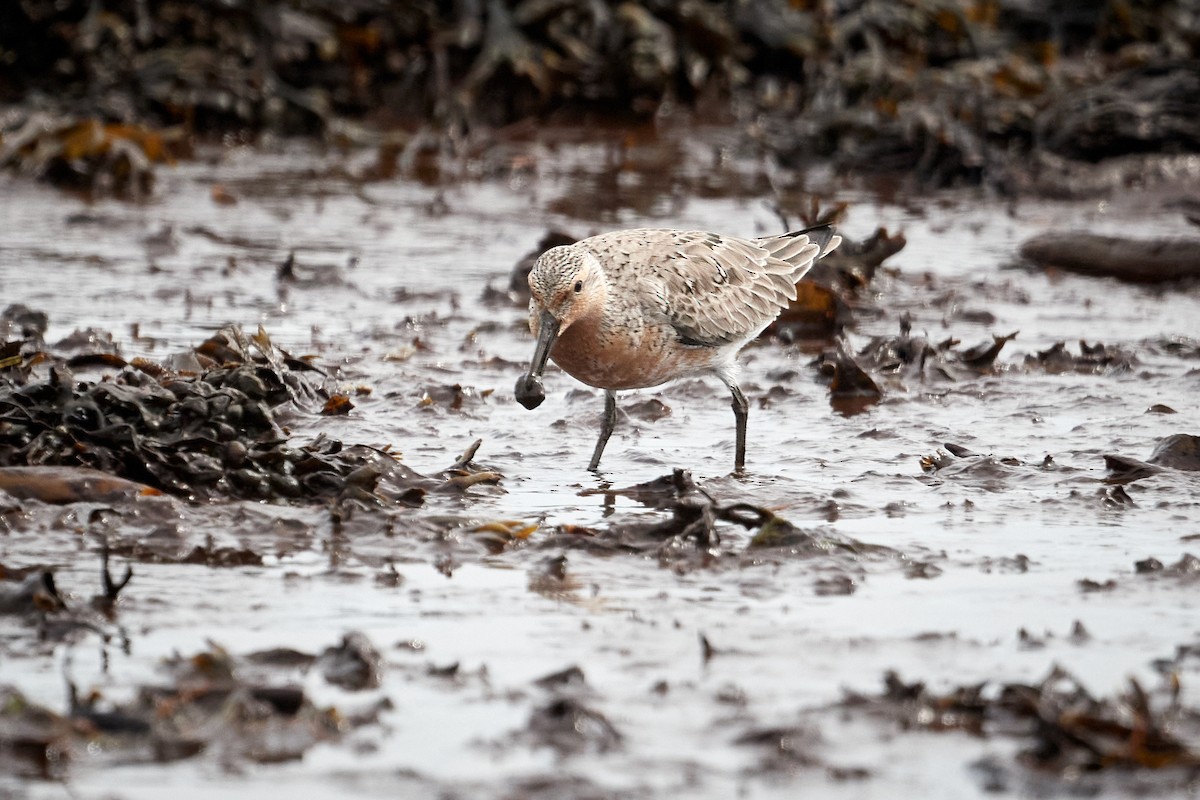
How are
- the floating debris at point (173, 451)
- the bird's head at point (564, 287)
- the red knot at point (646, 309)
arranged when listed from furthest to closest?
the red knot at point (646, 309) → the bird's head at point (564, 287) → the floating debris at point (173, 451)

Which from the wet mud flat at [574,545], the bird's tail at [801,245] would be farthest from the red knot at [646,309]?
the wet mud flat at [574,545]

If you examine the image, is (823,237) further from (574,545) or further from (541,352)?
(574,545)

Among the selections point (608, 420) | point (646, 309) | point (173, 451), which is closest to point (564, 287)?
point (646, 309)

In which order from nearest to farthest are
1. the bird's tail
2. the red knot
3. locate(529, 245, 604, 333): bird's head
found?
1. locate(529, 245, 604, 333): bird's head
2. the red knot
3. the bird's tail

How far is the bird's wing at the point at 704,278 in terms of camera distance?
6.86 metres

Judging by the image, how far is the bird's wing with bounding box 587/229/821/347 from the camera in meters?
6.86

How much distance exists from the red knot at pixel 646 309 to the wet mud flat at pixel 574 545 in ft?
1.30

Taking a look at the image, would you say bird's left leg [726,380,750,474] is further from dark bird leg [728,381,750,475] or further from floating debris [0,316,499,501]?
floating debris [0,316,499,501]

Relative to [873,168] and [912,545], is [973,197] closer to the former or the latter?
[873,168]

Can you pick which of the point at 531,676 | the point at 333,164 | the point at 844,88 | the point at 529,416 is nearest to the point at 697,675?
the point at 531,676

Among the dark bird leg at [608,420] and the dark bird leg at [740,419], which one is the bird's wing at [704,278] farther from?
the dark bird leg at [608,420]

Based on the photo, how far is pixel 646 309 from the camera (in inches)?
266

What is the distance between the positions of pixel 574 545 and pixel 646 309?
1477 mm

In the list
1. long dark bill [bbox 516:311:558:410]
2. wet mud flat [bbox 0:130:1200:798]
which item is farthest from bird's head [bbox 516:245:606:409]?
wet mud flat [bbox 0:130:1200:798]
